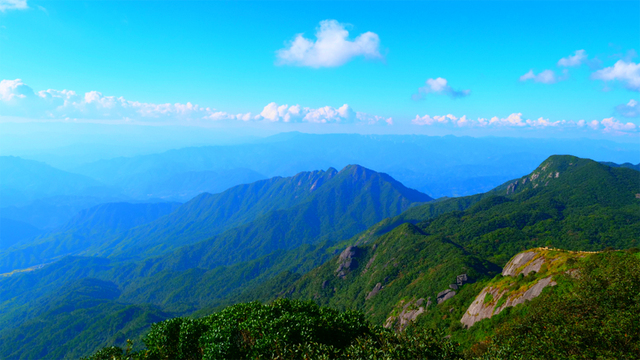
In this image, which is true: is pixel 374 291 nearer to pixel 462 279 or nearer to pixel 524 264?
pixel 462 279

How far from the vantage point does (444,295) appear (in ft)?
326

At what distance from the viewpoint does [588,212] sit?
17438 cm

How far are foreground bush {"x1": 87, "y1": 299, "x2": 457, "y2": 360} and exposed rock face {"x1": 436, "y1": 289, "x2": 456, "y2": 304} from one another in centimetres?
7144

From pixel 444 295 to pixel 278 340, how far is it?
89.0m

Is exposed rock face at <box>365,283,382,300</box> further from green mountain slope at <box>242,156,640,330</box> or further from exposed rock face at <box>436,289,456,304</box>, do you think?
exposed rock face at <box>436,289,456,304</box>

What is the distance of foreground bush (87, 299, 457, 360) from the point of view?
93.2ft

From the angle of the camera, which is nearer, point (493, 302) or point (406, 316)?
point (493, 302)

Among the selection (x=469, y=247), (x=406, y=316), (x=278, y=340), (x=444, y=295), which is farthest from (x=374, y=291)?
(x=278, y=340)

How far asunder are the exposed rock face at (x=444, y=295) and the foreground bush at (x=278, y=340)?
7144 centimetres

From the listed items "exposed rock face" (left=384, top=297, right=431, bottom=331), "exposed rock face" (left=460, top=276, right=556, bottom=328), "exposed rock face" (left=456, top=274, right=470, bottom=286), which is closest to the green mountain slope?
"exposed rock face" (left=384, top=297, right=431, bottom=331)

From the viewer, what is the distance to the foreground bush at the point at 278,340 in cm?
2841

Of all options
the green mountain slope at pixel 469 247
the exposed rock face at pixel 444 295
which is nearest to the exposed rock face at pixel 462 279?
the green mountain slope at pixel 469 247

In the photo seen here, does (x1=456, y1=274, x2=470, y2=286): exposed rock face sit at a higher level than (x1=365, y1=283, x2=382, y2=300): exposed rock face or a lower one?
higher

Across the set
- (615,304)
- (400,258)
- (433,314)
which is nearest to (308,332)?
(615,304)
